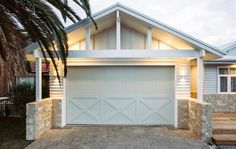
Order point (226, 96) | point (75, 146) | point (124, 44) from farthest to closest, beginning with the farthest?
point (226, 96)
point (124, 44)
point (75, 146)

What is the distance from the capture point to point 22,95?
32.9ft

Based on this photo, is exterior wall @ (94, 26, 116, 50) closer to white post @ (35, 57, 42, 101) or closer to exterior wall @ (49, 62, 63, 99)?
exterior wall @ (49, 62, 63, 99)

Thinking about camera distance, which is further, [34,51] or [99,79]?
[99,79]

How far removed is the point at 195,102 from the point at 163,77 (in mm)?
1874

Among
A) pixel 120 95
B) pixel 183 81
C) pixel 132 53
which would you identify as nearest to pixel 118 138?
pixel 120 95

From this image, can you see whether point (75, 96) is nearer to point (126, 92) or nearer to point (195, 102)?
point (126, 92)

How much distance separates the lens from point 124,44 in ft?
28.0

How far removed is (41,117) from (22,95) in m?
3.43

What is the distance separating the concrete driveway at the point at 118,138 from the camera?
6.16 meters

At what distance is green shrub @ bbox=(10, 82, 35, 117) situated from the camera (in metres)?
10.0

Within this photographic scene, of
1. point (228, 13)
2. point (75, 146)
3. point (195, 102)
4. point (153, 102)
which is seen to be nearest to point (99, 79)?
point (153, 102)

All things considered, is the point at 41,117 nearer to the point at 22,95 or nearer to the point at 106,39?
the point at 22,95

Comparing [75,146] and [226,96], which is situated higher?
[226,96]

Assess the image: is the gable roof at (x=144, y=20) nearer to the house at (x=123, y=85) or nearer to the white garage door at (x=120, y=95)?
the house at (x=123, y=85)
